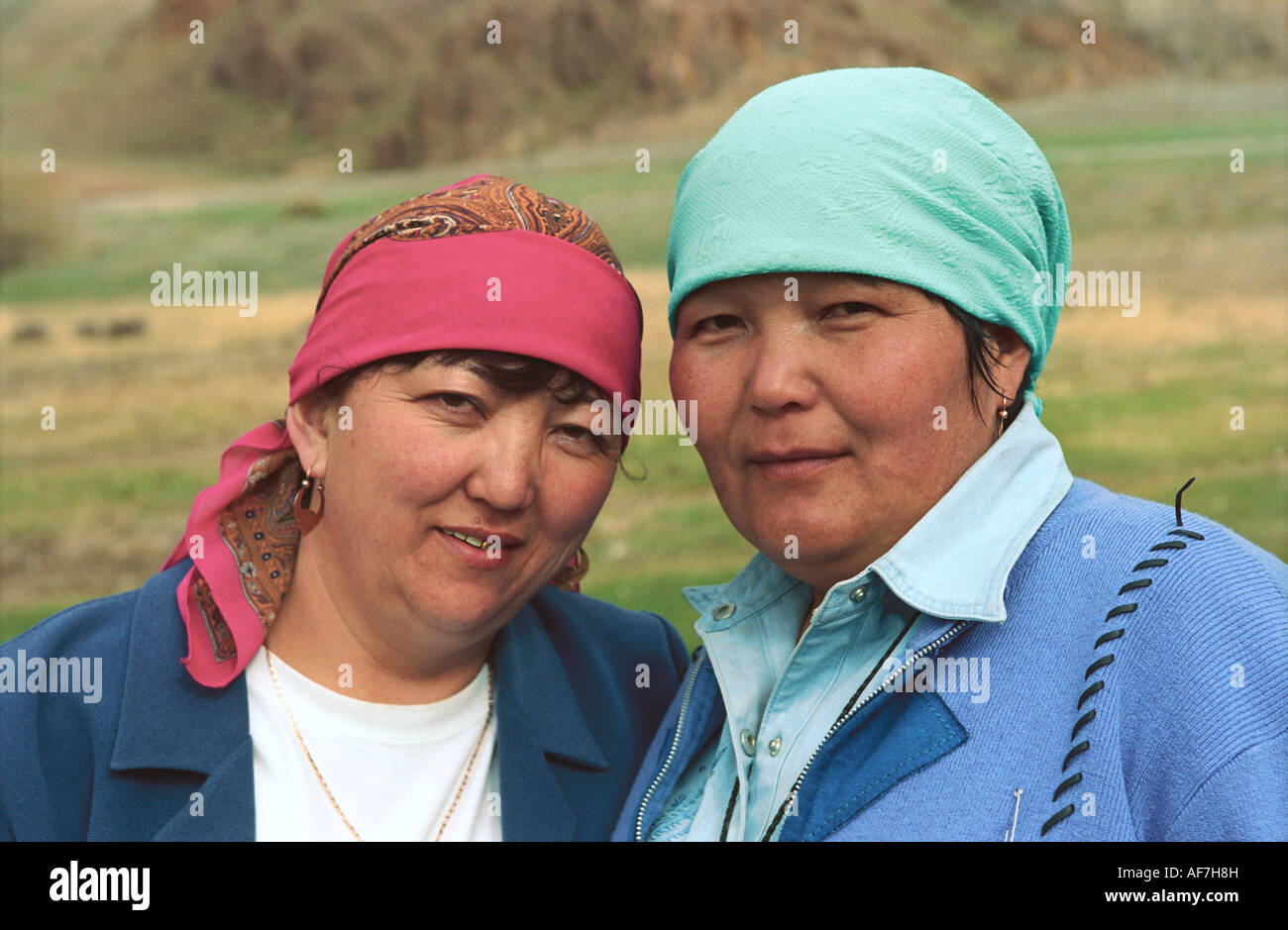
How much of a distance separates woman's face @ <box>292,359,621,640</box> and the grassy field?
2.70 metres

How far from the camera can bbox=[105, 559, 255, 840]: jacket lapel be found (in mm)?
1971

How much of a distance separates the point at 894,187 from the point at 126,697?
1.60m

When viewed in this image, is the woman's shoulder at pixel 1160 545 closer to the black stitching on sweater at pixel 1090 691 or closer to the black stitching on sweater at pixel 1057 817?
the black stitching on sweater at pixel 1090 691

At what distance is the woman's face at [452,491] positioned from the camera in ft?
6.67

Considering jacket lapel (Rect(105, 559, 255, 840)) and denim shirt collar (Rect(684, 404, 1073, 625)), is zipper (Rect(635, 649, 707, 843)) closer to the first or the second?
denim shirt collar (Rect(684, 404, 1073, 625))

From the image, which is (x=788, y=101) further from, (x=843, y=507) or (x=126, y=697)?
(x=126, y=697)

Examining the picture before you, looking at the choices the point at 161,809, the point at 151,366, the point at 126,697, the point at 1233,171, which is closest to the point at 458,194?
the point at 126,697

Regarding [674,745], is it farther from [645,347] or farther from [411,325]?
[645,347]

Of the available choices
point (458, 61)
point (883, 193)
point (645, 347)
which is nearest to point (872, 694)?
point (883, 193)

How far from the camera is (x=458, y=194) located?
7.36 feet

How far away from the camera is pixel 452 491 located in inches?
80.7

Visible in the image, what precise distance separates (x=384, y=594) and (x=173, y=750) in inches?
17.9

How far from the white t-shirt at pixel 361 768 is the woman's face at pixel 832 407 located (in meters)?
0.83

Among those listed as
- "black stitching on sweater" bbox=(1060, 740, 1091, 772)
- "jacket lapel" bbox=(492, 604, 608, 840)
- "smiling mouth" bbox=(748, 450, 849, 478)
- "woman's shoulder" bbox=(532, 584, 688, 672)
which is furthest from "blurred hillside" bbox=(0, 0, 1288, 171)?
"black stitching on sweater" bbox=(1060, 740, 1091, 772)
